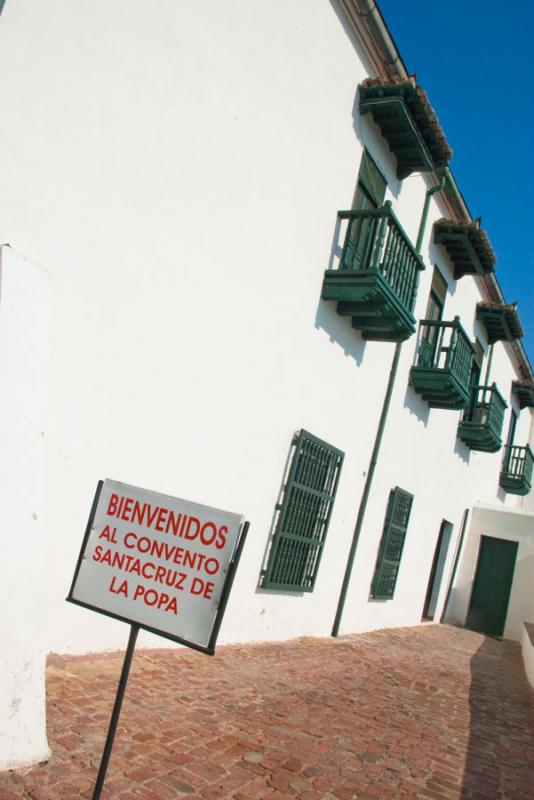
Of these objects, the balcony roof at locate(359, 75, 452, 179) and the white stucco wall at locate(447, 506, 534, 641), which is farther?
the white stucco wall at locate(447, 506, 534, 641)

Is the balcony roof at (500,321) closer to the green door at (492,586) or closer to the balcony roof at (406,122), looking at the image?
the green door at (492,586)

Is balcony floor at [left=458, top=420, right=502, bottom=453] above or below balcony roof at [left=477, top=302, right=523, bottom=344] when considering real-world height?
below

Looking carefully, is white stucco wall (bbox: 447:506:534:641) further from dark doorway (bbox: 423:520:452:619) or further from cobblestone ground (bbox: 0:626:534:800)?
cobblestone ground (bbox: 0:626:534:800)

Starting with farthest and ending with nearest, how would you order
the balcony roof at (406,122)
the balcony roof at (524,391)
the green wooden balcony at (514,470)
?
the balcony roof at (524,391), the green wooden balcony at (514,470), the balcony roof at (406,122)

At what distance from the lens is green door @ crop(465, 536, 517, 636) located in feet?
52.8

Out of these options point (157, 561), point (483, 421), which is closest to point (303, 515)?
point (157, 561)

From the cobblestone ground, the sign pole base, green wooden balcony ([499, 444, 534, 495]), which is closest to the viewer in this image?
the sign pole base

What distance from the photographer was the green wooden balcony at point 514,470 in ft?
62.8

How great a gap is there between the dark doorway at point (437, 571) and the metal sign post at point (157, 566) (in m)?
13.4

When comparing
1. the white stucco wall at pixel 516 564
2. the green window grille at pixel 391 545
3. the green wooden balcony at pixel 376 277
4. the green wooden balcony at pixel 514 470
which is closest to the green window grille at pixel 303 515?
the green wooden balcony at pixel 376 277

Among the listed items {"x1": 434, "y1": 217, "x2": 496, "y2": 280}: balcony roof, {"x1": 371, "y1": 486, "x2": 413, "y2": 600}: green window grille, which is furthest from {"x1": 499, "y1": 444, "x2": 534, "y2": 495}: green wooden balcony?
{"x1": 371, "y1": 486, "x2": 413, "y2": 600}: green window grille

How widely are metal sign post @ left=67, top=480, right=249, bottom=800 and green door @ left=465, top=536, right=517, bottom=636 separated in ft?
50.6

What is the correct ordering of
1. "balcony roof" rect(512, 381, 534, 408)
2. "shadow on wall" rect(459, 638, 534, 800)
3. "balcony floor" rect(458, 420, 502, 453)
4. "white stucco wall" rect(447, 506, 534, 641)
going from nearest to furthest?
"shadow on wall" rect(459, 638, 534, 800) → "balcony floor" rect(458, 420, 502, 453) → "white stucco wall" rect(447, 506, 534, 641) → "balcony roof" rect(512, 381, 534, 408)

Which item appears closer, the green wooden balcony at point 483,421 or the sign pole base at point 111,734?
the sign pole base at point 111,734
